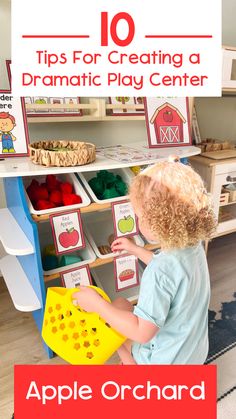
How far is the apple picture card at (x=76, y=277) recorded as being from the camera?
1.36 metres

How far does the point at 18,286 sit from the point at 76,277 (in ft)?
0.74

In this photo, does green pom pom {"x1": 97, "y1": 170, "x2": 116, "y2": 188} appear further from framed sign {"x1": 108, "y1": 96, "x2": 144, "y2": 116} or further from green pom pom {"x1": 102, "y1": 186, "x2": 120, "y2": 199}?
framed sign {"x1": 108, "y1": 96, "x2": 144, "y2": 116}

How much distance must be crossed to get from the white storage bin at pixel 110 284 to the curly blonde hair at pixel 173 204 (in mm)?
864

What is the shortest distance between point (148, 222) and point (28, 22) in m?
0.97

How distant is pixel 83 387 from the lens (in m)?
0.96

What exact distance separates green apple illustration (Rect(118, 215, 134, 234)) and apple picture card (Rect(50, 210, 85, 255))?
18cm

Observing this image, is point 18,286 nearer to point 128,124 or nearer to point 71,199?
point 71,199

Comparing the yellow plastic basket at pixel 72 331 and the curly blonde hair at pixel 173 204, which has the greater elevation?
the curly blonde hair at pixel 173 204

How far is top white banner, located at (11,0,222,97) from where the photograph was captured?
133 cm

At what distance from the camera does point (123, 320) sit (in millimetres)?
859

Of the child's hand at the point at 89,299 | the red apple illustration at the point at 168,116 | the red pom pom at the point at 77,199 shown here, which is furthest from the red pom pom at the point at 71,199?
the red apple illustration at the point at 168,116

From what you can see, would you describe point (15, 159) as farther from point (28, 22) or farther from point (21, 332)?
point (21, 332)

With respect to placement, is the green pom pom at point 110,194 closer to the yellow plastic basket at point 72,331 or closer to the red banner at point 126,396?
the yellow plastic basket at point 72,331

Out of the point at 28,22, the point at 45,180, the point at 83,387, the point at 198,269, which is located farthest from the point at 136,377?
the point at 28,22
